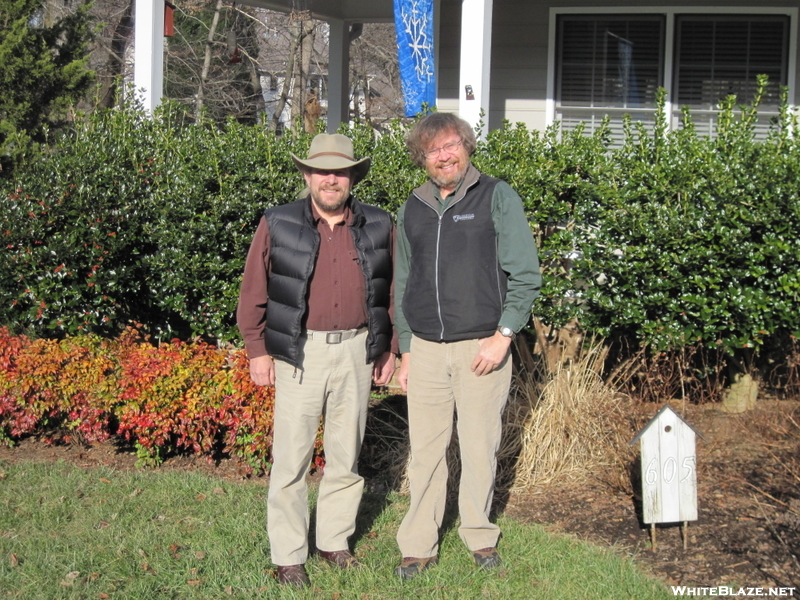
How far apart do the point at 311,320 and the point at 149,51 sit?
427 centimetres

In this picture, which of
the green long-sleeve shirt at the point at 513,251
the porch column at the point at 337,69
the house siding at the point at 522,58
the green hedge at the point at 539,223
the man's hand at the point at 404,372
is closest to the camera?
the green long-sleeve shirt at the point at 513,251

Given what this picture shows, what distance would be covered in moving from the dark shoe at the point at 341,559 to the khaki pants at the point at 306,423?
19 centimetres

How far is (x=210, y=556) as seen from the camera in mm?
4242

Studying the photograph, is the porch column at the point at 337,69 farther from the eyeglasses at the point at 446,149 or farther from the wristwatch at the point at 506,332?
the wristwatch at the point at 506,332

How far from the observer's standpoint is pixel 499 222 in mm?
3867

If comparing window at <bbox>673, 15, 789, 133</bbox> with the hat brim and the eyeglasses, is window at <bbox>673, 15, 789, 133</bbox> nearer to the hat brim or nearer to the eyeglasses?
the eyeglasses

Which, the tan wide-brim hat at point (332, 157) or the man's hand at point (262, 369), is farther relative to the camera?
the man's hand at point (262, 369)

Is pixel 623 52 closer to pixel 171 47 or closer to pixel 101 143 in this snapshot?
pixel 101 143

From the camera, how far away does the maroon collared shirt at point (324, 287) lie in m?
3.96

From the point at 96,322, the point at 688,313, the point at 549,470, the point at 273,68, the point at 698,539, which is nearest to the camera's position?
the point at 698,539

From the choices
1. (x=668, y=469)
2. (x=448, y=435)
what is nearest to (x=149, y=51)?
(x=448, y=435)

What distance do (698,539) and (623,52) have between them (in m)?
6.50

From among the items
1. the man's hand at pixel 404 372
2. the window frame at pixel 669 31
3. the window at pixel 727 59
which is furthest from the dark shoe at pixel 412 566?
the window at pixel 727 59

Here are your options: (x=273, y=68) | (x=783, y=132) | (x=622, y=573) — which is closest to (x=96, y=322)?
(x=622, y=573)
